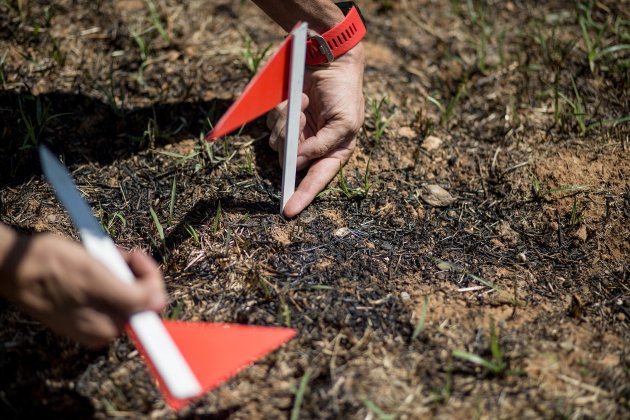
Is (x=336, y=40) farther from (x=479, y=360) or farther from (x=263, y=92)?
(x=479, y=360)

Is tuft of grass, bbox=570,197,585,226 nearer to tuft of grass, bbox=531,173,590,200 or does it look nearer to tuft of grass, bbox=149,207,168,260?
tuft of grass, bbox=531,173,590,200

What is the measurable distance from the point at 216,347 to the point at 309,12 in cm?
120

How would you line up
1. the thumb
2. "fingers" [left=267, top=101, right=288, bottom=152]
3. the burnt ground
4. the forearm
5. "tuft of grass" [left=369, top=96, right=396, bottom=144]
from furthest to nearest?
"tuft of grass" [left=369, top=96, right=396, bottom=144] < "fingers" [left=267, top=101, right=288, bottom=152] < the forearm < the burnt ground < the thumb

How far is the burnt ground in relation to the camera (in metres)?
1.65

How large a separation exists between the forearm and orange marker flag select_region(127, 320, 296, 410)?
1.10m

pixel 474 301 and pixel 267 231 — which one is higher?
pixel 267 231

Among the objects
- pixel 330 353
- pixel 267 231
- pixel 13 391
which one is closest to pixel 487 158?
pixel 267 231

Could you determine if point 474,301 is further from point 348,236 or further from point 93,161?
point 93,161

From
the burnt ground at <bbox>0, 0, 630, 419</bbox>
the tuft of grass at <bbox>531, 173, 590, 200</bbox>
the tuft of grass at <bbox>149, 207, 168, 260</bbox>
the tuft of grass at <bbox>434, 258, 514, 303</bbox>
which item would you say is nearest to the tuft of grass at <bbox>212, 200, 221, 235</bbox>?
the burnt ground at <bbox>0, 0, 630, 419</bbox>

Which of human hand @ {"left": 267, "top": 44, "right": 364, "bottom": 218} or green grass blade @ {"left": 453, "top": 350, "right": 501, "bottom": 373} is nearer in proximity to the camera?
green grass blade @ {"left": 453, "top": 350, "right": 501, "bottom": 373}

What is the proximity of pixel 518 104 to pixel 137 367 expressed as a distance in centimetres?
→ 190

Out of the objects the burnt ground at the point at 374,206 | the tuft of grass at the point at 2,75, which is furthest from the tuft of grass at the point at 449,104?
the tuft of grass at the point at 2,75

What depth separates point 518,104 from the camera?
2.62 meters

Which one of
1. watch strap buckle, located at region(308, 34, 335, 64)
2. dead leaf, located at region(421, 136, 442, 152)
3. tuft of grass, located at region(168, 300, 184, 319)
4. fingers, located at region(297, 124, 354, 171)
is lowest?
dead leaf, located at region(421, 136, 442, 152)
